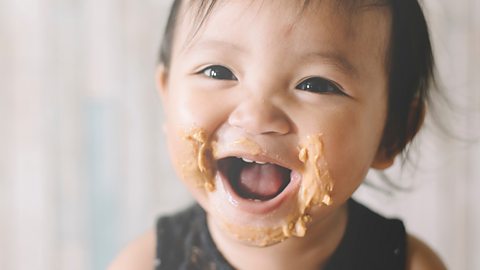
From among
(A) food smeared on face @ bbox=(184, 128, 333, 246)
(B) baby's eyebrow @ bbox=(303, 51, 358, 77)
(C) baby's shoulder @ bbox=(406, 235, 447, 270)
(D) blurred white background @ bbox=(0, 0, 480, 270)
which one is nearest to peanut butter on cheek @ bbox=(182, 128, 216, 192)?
(A) food smeared on face @ bbox=(184, 128, 333, 246)

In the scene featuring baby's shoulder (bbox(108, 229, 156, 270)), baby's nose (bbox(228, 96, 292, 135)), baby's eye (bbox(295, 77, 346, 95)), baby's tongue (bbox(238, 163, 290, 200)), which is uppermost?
baby's eye (bbox(295, 77, 346, 95))

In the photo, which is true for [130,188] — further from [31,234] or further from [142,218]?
→ [31,234]

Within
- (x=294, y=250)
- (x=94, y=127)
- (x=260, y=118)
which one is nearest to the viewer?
(x=260, y=118)

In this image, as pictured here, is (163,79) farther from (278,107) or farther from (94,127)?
(94,127)

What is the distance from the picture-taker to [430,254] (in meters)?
0.72

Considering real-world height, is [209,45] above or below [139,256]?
above

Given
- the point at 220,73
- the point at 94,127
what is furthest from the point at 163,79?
the point at 94,127

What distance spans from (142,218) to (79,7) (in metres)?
0.31

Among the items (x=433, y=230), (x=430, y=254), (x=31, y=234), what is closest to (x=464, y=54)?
(x=433, y=230)

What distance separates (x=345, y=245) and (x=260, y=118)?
0.23 metres

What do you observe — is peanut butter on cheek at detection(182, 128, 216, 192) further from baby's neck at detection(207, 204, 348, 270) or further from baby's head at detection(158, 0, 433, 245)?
baby's neck at detection(207, 204, 348, 270)

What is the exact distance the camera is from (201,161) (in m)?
0.53

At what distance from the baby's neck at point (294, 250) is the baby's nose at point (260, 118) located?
0.48 feet

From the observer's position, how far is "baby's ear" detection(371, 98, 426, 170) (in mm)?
640
